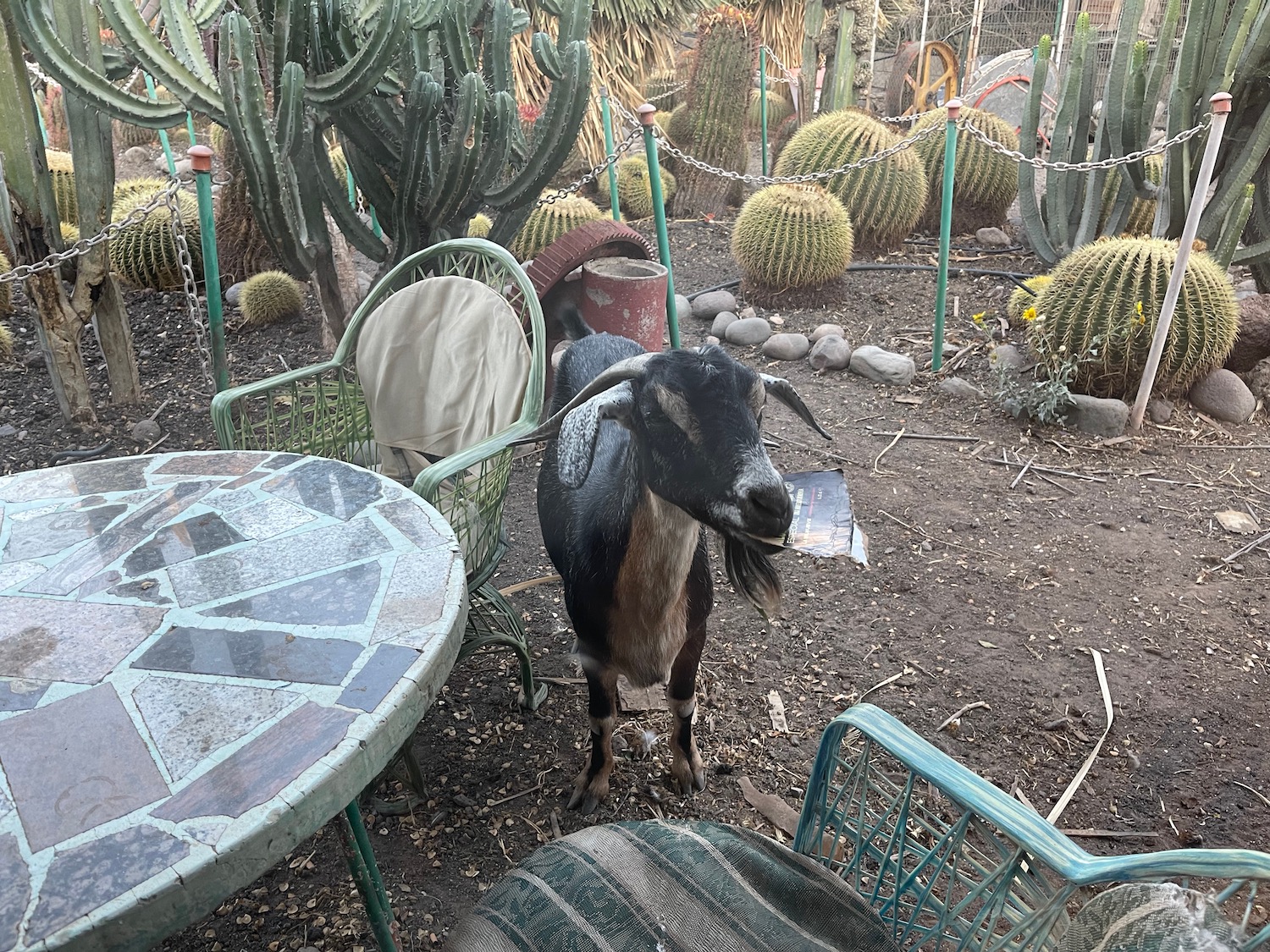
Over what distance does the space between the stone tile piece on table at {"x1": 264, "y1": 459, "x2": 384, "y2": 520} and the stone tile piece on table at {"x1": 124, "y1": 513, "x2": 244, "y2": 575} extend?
0.15 metres

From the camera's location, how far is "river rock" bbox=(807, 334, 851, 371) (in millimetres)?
5020

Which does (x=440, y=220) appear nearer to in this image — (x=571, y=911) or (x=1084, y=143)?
(x=571, y=911)

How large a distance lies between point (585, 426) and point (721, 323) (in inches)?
153

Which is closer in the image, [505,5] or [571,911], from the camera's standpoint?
[571,911]

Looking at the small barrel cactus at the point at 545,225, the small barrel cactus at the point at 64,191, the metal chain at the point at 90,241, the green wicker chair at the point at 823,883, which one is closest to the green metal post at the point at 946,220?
the small barrel cactus at the point at 545,225

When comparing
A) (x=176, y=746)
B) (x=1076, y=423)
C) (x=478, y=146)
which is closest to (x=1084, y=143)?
(x=1076, y=423)

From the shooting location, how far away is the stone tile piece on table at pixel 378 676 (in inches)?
45.4

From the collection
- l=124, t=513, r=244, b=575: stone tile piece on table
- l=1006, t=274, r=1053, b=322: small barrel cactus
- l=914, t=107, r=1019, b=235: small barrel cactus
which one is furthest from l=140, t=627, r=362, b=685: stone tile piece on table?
l=914, t=107, r=1019, b=235: small barrel cactus

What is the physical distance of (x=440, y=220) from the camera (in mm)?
3959

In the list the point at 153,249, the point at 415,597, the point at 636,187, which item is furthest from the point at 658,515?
the point at 636,187

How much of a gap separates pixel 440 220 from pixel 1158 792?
348 cm

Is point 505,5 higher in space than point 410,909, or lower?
higher

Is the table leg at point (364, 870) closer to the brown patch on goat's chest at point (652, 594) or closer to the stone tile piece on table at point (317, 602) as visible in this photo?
the stone tile piece on table at point (317, 602)

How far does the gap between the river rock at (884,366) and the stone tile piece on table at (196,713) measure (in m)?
4.20
